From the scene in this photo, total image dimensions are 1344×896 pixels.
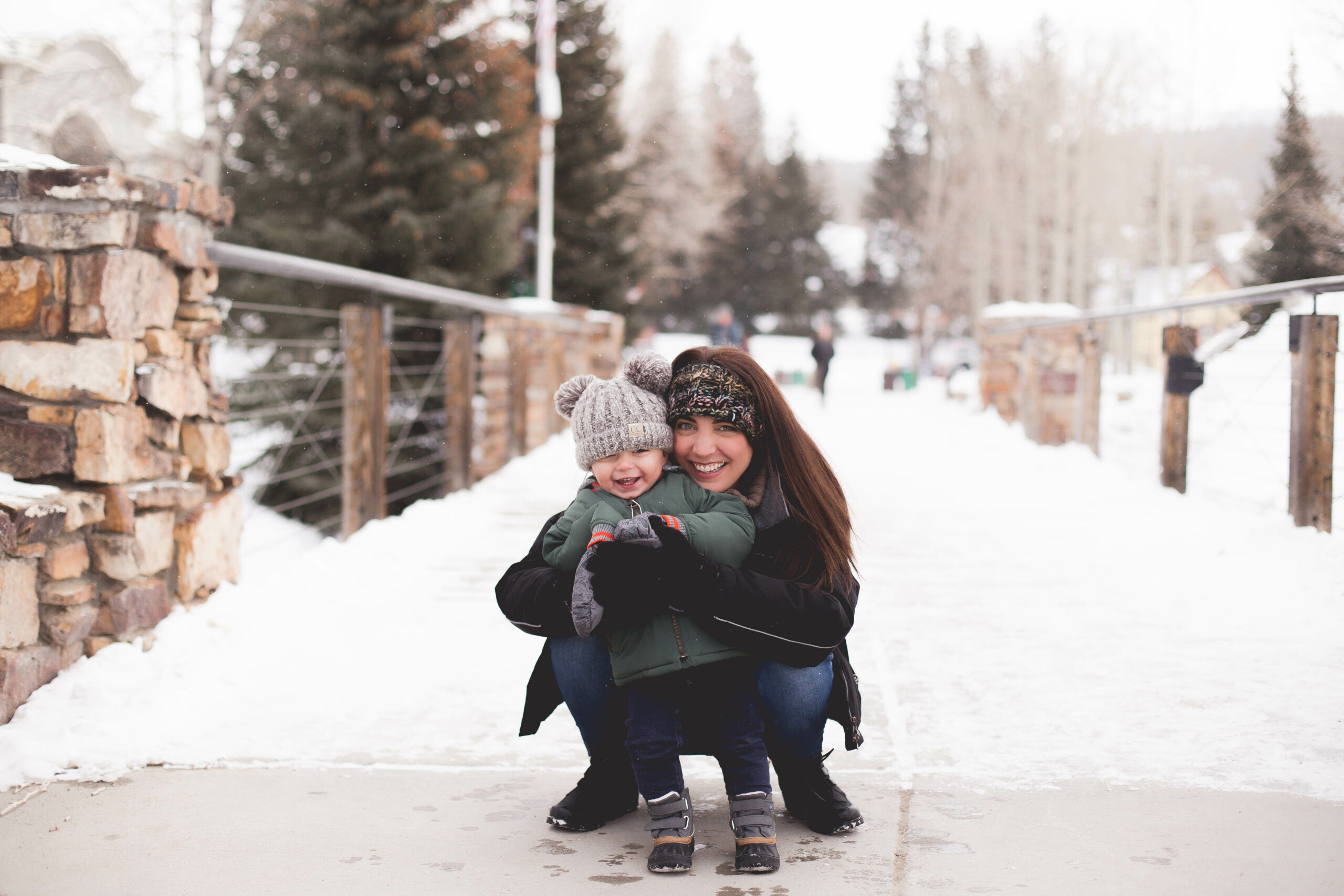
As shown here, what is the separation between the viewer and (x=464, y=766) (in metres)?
2.82

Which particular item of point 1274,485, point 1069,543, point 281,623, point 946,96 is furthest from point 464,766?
point 946,96

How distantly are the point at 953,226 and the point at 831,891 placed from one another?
38.2 m

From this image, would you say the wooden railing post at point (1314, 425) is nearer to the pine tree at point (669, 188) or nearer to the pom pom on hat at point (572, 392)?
the pom pom on hat at point (572, 392)

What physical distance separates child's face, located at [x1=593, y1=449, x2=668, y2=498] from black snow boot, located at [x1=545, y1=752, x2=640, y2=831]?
574mm

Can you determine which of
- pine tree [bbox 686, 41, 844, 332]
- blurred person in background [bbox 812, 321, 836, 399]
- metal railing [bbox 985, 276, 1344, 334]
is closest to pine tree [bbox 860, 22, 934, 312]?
pine tree [bbox 686, 41, 844, 332]

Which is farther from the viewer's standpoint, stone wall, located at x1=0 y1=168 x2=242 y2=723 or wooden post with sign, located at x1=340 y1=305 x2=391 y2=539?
wooden post with sign, located at x1=340 y1=305 x2=391 y2=539

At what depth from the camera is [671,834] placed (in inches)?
86.8

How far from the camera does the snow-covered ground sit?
2.83 meters

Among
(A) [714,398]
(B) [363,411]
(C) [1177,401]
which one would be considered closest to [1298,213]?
(C) [1177,401]

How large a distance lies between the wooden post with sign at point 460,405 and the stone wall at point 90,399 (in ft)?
12.9

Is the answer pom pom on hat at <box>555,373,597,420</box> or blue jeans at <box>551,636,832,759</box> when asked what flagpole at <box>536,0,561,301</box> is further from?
blue jeans at <box>551,636,832,759</box>

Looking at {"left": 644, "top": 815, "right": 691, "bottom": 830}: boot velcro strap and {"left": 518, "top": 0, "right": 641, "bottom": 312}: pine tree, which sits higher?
{"left": 518, "top": 0, "right": 641, "bottom": 312}: pine tree

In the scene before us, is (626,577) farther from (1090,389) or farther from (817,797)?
(1090,389)

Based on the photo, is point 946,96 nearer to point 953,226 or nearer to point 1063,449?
point 953,226
